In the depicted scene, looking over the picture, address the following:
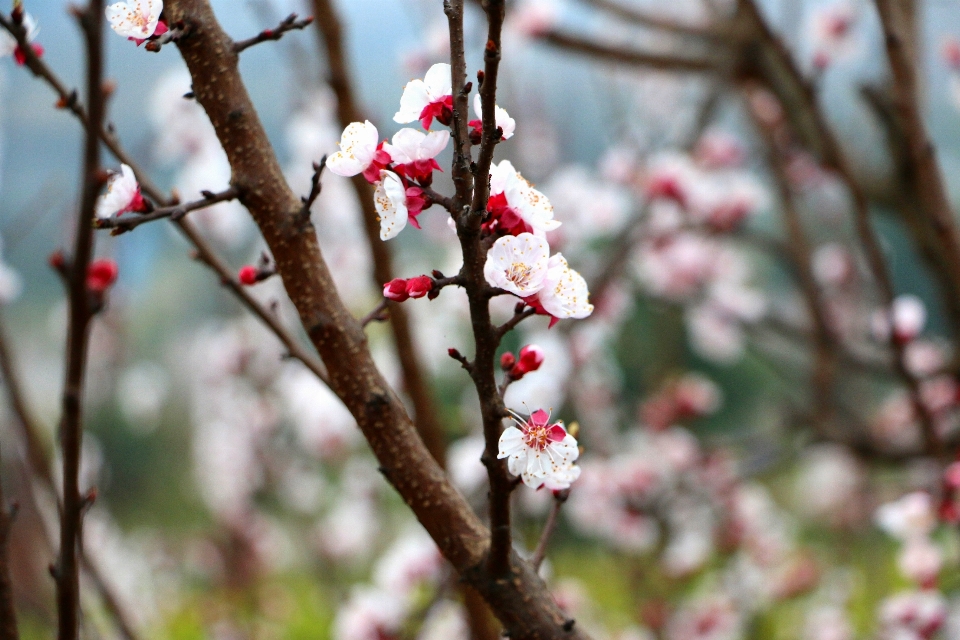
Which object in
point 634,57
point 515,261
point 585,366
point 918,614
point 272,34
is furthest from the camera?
point 585,366

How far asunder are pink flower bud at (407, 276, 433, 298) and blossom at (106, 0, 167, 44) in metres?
0.17

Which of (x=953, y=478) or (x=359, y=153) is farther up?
(x=953, y=478)

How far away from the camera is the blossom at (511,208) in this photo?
1.04ft

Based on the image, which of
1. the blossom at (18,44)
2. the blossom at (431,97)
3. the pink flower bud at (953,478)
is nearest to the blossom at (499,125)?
the blossom at (431,97)

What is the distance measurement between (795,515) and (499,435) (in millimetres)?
2959

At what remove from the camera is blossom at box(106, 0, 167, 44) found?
35 cm

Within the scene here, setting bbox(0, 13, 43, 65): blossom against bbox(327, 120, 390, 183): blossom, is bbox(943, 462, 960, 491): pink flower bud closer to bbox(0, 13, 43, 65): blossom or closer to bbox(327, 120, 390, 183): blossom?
bbox(327, 120, 390, 183): blossom

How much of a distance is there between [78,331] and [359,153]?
135mm

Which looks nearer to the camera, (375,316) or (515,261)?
(515,261)

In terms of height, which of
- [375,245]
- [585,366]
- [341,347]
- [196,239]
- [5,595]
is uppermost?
[585,366]

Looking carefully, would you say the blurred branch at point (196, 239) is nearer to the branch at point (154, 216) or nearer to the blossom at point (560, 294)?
the branch at point (154, 216)

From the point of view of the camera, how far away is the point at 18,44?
1.22 ft

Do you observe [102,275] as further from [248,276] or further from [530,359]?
[530,359]

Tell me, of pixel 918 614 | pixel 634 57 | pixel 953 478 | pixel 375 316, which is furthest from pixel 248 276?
pixel 634 57
